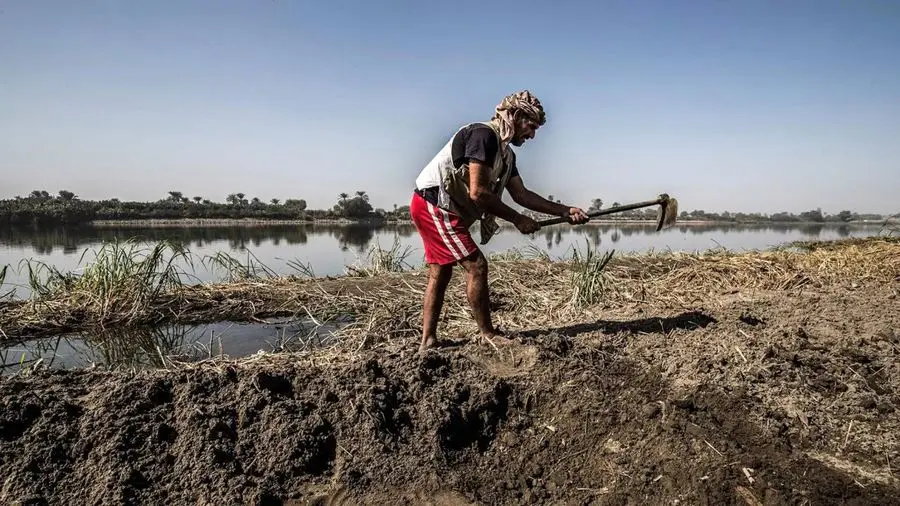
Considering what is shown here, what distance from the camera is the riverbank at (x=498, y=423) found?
186 centimetres

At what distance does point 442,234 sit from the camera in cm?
293

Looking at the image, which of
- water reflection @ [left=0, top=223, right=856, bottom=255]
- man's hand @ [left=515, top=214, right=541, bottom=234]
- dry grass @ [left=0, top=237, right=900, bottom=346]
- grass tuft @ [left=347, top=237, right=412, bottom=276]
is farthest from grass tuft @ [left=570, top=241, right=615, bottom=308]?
water reflection @ [left=0, top=223, right=856, bottom=255]

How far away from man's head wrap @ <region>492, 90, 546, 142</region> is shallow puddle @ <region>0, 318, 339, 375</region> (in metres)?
2.16

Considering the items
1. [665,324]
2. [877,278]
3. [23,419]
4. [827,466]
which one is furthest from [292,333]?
[877,278]

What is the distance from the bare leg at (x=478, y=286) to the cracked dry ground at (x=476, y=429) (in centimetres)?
22

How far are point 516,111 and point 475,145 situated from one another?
0.38 meters

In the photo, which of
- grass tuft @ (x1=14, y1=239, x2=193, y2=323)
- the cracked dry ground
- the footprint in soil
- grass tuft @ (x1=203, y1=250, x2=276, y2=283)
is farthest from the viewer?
grass tuft @ (x1=203, y1=250, x2=276, y2=283)

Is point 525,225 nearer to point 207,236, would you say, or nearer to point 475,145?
point 475,145

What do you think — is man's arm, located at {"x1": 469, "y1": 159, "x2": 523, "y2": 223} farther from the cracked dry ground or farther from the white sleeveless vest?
the cracked dry ground

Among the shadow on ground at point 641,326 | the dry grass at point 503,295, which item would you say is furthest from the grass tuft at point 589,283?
the shadow on ground at point 641,326

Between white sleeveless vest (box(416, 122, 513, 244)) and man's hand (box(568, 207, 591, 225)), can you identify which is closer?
white sleeveless vest (box(416, 122, 513, 244))

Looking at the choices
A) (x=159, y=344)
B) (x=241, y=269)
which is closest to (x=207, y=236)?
(x=241, y=269)

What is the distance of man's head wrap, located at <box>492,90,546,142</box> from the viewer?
294cm

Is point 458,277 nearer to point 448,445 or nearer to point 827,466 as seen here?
point 448,445
